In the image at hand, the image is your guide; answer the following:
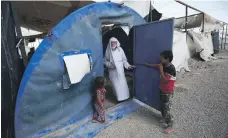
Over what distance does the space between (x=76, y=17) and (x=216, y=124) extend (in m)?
3.07

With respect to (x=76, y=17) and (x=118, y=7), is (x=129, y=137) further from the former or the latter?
→ (x=118, y=7)

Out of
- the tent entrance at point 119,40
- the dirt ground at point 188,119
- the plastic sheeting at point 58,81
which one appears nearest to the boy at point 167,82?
the dirt ground at point 188,119

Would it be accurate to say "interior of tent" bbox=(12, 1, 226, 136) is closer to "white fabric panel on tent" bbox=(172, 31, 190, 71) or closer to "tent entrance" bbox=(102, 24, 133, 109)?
"tent entrance" bbox=(102, 24, 133, 109)

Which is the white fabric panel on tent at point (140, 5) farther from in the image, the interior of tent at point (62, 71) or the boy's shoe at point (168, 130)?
the boy's shoe at point (168, 130)

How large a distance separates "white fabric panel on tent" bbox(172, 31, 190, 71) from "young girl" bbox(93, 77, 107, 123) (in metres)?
5.10

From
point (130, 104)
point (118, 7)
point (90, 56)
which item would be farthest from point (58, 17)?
point (130, 104)

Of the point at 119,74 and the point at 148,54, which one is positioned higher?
the point at 148,54

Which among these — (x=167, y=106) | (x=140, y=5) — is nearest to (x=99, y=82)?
(x=167, y=106)

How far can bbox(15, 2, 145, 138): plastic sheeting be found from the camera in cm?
261

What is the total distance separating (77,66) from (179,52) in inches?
239

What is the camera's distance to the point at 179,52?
788 cm

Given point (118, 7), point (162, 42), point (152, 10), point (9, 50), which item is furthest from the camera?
point (152, 10)

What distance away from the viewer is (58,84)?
116 inches

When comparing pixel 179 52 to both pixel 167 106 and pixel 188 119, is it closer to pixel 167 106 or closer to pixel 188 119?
pixel 188 119
